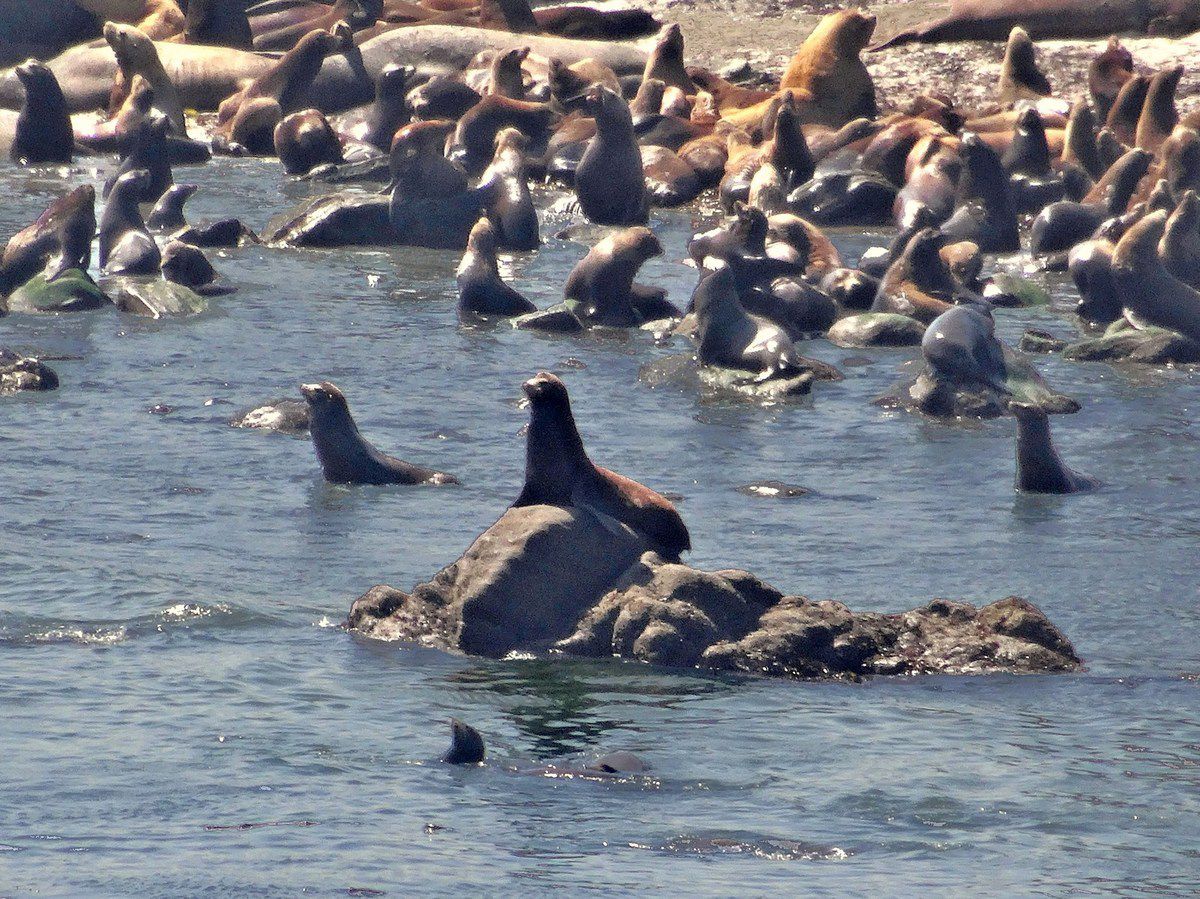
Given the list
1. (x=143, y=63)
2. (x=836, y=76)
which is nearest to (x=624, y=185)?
(x=836, y=76)

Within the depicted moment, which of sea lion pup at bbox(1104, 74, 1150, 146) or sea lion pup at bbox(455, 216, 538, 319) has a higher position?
sea lion pup at bbox(1104, 74, 1150, 146)

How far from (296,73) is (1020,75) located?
9.09 metres

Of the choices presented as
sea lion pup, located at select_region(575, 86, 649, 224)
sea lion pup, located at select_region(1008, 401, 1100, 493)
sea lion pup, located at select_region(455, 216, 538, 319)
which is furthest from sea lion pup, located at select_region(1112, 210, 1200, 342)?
sea lion pup, located at select_region(575, 86, 649, 224)

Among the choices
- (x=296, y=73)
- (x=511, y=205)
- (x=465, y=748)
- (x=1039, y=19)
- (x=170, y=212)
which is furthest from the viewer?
(x=1039, y=19)

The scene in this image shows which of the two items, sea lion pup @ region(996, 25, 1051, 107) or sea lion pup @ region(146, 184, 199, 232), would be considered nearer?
sea lion pup @ region(146, 184, 199, 232)

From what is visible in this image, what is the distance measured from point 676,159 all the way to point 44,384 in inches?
427

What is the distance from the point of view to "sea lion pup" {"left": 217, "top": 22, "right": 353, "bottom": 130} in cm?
2683

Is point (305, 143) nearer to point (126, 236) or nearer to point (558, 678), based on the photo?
point (126, 236)

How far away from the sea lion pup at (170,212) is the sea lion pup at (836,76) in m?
7.99

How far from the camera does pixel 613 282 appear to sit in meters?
16.1

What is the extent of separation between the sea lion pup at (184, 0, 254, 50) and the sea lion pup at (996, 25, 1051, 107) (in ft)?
36.7

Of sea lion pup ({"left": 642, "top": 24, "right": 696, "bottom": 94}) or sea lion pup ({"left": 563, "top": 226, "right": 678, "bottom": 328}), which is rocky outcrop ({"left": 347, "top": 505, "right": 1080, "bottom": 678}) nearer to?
sea lion pup ({"left": 563, "top": 226, "right": 678, "bottom": 328})

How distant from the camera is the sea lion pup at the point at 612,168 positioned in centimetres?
2055

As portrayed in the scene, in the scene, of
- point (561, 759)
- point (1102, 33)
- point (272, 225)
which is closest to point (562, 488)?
point (561, 759)
